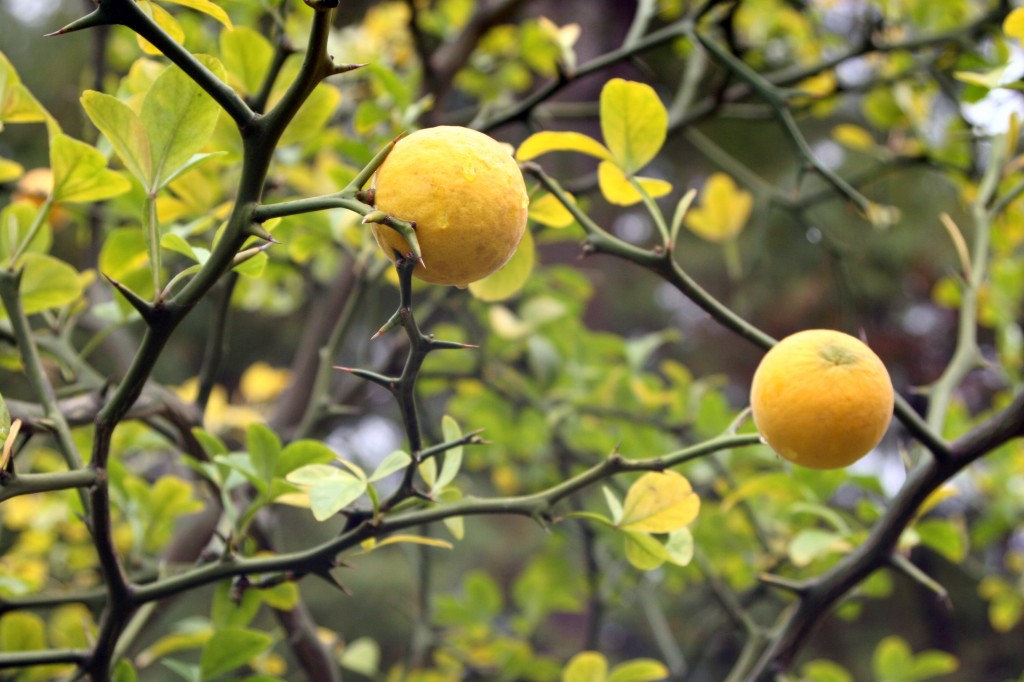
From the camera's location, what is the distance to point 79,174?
46 centimetres

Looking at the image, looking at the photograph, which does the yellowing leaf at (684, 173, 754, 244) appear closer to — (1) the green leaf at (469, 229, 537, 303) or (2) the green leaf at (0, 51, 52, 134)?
(1) the green leaf at (469, 229, 537, 303)

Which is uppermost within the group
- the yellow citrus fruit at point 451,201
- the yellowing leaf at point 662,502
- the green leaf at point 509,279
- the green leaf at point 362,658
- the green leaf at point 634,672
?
the yellow citrus fruit at point 451,201

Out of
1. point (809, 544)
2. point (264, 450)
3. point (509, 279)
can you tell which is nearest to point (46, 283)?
point (264, 450)

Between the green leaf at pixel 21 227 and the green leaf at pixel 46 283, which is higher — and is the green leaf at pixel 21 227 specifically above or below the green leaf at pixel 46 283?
above

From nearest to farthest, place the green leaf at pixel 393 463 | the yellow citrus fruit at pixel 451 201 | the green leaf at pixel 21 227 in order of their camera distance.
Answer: the yellow citrus fruit at pixel 451 201 → the green leaf at pixel 393 463 → the green leaf at pixel 21 227

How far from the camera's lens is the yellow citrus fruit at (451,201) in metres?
0.31

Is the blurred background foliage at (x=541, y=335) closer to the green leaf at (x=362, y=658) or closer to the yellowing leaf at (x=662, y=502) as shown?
the green leaf at (x=362, y=658)

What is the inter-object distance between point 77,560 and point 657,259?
1.26 metres

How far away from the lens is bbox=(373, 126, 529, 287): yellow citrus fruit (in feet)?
1.00

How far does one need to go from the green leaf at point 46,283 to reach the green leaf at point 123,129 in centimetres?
16

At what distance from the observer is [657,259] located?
0.44 m


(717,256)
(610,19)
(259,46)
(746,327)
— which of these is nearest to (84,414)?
(259,46)

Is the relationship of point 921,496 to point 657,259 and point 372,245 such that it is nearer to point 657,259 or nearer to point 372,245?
point 657,259

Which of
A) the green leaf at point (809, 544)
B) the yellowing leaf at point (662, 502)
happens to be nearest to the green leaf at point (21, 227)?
the yellowing leaf at point (662, 502)
